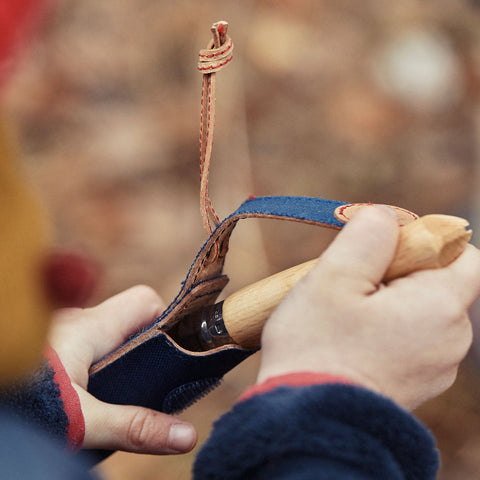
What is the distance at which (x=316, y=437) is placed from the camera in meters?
0.33

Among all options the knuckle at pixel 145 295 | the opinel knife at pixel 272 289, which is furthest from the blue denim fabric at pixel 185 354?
the knuckle at pixel 145 295

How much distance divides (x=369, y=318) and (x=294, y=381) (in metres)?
0.06

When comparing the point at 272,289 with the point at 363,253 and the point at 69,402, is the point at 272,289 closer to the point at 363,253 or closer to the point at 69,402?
the point at 363,253

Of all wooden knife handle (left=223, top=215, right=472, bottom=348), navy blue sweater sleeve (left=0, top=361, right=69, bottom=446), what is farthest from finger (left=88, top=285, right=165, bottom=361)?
wooden knife handle (left=223, top=215, right=472, bottom=348)

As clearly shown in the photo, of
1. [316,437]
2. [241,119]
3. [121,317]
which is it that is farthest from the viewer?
[241,119]

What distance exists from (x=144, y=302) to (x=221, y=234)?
25 centimetres

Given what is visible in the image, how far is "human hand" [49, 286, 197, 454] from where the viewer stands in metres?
0.50

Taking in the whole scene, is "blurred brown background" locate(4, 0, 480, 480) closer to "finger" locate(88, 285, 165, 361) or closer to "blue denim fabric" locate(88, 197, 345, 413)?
"finger" locate(88, 285, 165, 361)

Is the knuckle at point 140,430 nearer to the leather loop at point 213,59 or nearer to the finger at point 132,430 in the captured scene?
the finger at point 132,430

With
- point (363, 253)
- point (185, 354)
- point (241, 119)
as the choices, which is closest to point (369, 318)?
point (363, 253)

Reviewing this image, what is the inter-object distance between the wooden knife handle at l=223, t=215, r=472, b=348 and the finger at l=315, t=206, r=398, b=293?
11 mm

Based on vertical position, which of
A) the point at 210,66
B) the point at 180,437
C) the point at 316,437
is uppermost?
the point at 210,66

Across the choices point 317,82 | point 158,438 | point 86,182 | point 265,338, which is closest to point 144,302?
point 158,438

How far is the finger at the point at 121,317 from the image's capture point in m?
0.59
